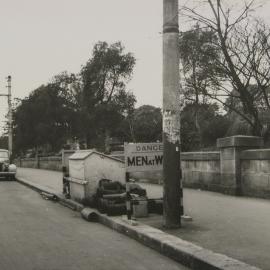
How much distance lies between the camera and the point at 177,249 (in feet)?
22.7

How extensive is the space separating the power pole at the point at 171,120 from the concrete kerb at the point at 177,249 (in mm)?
510

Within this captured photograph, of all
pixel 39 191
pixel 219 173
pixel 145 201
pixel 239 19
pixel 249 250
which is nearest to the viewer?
pixel 249 250

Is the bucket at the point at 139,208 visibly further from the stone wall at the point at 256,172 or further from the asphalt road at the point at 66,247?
the stone wall at the point at 256,172

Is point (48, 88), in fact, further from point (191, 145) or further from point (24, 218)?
point (24, 218)

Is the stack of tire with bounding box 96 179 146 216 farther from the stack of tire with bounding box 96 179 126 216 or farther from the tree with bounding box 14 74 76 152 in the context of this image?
the tree with bounding box 14 74 76 152

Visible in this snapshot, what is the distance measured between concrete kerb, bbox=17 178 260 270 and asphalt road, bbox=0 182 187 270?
0.11 metres

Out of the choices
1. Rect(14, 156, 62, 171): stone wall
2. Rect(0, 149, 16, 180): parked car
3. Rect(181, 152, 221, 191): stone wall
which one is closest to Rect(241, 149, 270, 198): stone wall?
Rect(181, 152, 221, 191): stone wall

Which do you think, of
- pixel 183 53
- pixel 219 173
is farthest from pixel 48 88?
pixel 219 173

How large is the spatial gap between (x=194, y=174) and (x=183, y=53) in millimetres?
9895

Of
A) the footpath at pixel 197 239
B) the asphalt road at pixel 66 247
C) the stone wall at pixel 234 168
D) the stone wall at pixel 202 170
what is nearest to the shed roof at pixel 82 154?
the asphalt road at pixel 66 247

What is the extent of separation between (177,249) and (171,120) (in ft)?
8.49

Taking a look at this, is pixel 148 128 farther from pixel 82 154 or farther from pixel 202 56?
pixel 82 154

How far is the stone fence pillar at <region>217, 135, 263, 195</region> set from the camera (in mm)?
14203

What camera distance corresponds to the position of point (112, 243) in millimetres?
8266
